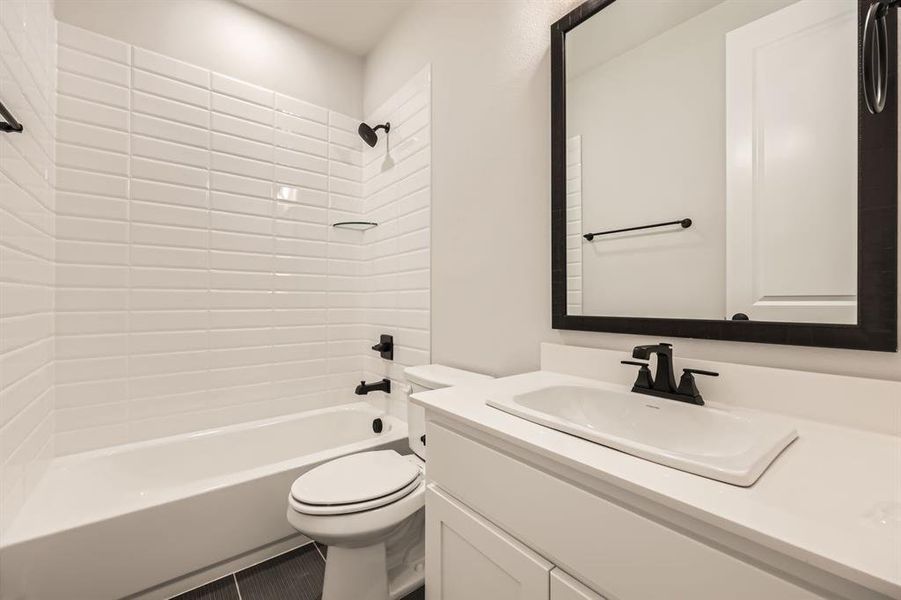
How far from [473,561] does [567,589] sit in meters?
0.27

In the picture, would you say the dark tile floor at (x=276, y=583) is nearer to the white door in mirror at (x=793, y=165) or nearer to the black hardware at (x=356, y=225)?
the white door in mirror at (x=793, y=165)

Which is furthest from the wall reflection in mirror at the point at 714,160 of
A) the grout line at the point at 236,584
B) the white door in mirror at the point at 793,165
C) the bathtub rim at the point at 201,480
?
the grout line at the point at 236,584

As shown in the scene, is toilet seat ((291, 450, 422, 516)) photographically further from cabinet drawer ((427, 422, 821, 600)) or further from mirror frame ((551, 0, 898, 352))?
mirror frame ((551, 0, 898, 352))

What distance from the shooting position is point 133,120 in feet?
5.77

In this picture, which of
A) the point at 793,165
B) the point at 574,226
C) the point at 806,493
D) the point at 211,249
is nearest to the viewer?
the point at 806,493

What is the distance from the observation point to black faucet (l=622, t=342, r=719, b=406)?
0.91 meters

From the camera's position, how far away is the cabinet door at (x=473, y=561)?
0.74 m

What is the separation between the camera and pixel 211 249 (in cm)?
195

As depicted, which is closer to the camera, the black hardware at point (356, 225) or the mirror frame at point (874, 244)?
the mirror frame at point (874, 244)

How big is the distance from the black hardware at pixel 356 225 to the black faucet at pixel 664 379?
1.72 meters

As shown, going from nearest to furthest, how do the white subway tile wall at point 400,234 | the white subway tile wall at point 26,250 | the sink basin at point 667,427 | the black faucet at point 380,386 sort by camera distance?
1. the sink basin at point 667,427
2. the white subway tile wall at point 26,250
3. the white subway tile wall at point 400,234
4. the black faucet at point 380,386

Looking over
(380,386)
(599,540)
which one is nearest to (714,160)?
(599,540)

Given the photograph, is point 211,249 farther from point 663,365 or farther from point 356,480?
point 663,365

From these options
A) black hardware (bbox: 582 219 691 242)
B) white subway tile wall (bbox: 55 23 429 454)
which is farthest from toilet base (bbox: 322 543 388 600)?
black hardware (bbox: 582 219 691 242)
